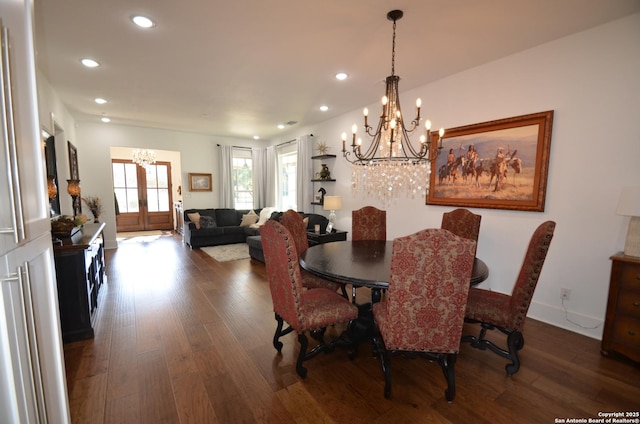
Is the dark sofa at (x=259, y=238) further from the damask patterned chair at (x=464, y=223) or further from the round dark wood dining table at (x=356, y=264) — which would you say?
the damask patterned chair at (x=464, y=223)

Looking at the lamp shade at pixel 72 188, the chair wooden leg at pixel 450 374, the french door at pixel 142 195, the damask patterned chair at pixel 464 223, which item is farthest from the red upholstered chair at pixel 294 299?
the french door at pixel 142 195

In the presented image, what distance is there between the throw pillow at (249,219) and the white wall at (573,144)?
4.98 metres

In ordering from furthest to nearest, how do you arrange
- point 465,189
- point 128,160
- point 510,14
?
point 128,160, point 465,189, point 510,14

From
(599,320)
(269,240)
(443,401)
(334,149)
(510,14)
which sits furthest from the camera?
(334,149)

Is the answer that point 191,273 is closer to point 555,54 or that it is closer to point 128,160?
point 555,54

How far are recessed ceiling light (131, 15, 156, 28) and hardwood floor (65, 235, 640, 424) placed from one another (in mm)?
2697

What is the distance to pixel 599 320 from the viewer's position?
2.46 meters

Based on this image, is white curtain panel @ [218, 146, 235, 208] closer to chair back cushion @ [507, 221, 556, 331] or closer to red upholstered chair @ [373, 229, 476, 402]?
red upholstered chair @ [373, 229, 476, 402]

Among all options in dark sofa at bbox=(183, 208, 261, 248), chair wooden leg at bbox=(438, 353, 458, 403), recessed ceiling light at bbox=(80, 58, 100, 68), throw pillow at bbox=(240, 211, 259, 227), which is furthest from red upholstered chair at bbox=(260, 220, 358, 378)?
throw pillow at bbox=(240, 211, 259, 227)

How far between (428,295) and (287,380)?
1159mm

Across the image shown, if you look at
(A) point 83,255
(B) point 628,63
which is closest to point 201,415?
(A) point 83,255

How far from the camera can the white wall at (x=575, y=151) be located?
229 cm

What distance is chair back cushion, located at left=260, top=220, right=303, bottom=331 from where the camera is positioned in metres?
1.83

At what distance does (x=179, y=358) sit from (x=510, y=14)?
3.77 m
